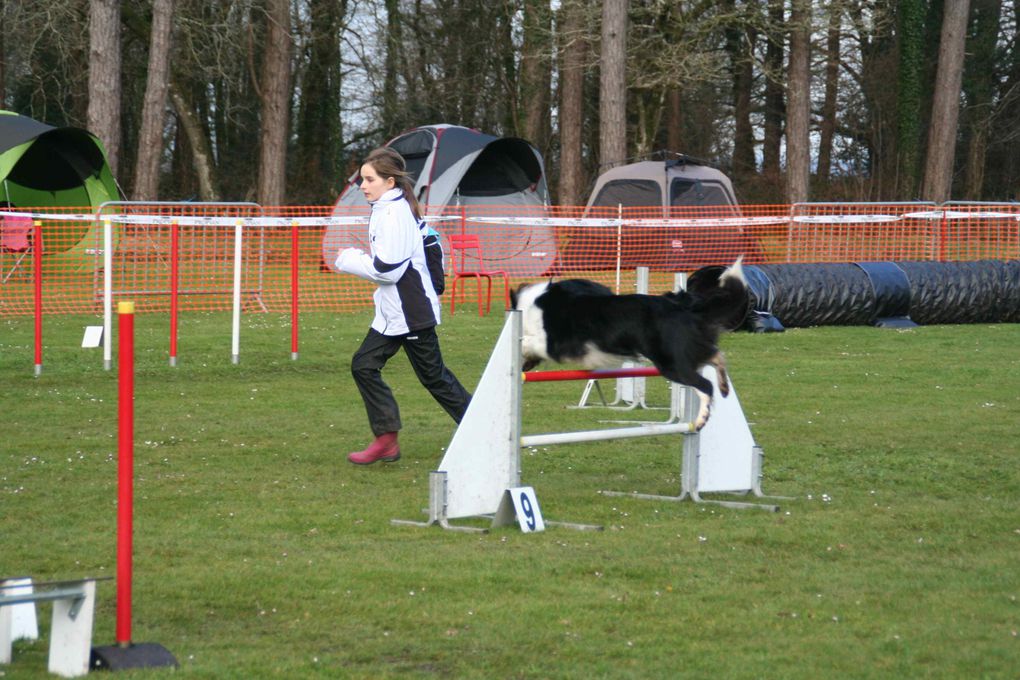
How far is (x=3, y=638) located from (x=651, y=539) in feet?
8.83

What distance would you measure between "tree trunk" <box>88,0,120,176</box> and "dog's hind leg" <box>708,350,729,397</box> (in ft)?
55.6

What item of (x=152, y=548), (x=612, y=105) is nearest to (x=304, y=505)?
(x=152, y=548)

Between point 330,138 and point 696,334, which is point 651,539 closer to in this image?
point 696,334

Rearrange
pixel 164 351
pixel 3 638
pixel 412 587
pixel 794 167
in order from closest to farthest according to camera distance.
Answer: pixel 3 638 < pixel 412 587 < pixel 164 351 < pixel 794 167

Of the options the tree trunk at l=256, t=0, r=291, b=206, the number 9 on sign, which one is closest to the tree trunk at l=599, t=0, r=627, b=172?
the tree trunk at l=256, t=0, r=291, b=206

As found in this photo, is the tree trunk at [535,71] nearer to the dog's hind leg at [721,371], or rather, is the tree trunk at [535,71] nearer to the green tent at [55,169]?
the green tent at [55,169]

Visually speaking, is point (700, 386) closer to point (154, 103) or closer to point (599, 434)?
point (599, 434)

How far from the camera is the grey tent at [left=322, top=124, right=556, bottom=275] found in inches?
784

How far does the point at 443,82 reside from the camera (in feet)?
112

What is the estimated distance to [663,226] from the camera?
20.7 metres

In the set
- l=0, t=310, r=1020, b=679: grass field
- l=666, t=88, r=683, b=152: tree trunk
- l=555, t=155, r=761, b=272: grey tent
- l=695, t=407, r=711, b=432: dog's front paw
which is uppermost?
l=666, t=88, r=683, b=152: tree trunk

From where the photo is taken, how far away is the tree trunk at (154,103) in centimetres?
2108

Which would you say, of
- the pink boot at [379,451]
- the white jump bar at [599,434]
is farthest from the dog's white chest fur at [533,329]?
the pink boot at [379,451]

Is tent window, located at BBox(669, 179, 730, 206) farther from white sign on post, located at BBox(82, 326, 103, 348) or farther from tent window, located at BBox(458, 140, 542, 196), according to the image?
white sign on post, located at BBox(82, 326, 103, 348)
